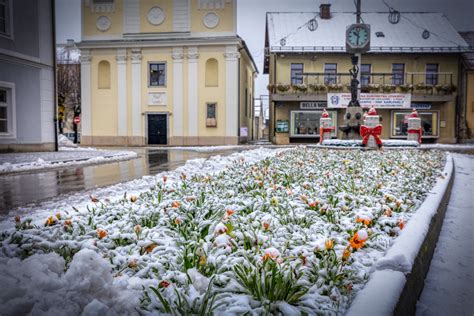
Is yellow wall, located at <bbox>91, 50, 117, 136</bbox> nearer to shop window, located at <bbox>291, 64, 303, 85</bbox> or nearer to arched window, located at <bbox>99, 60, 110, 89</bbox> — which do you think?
arched window, located at <bbox>99, 60, 110, 89</bbox>

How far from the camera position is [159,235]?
2959 millimetres

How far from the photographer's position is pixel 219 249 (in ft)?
8.38

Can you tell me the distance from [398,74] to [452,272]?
28.3 m

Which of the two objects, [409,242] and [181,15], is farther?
[181,15]

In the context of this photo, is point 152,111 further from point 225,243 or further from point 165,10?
point 225,243

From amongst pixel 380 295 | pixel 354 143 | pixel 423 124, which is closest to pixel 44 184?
pixel 380 295

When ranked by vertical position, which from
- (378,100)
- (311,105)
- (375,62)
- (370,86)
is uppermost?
(375,62)

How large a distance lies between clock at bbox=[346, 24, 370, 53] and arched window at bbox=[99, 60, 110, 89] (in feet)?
52.9

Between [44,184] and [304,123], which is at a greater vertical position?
[304,123]

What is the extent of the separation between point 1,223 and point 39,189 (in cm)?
281

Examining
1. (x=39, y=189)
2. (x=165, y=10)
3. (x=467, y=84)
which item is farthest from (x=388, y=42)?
(x=39, y=189)

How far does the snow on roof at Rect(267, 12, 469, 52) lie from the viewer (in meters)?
28.5

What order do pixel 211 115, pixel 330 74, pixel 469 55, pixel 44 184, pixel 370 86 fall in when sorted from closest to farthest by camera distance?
pixel 44 184 < pixel 211 115 < pixel 370 86 < pixel 330 74 < pixel 469 55

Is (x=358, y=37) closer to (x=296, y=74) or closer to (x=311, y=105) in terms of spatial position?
(x=311, y=105)
